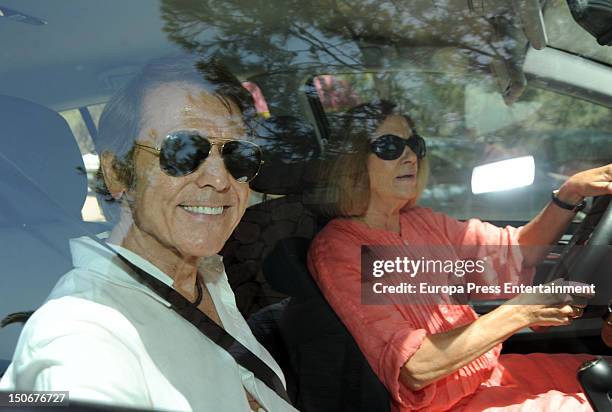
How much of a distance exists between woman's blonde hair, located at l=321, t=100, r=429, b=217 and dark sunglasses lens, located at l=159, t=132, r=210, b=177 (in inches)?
22.5

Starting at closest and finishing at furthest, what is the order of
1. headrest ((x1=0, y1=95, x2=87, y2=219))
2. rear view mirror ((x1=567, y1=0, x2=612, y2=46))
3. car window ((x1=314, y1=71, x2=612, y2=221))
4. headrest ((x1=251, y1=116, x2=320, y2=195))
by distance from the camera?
headrest ((x1=0, y1=95, x2=87, y2=219)) → rear view mirror ((x1=567, y1=0, x2=612, y2=46)) → headrest ((x1=251, y1=116, x2=320, y2=195)) → car window ((x1=314, y1=71, x2=612, y2=221))

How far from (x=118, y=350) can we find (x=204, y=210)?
14.5 inches

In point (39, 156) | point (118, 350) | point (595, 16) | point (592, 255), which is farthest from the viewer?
point (592, 255)

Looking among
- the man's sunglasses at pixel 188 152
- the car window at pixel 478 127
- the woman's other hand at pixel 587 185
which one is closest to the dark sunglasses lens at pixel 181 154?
the man's sunglasses at pixel 188 152

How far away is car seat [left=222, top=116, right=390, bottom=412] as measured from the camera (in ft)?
5.89

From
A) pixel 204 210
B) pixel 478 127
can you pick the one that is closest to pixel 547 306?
Answer: pixel 478 127

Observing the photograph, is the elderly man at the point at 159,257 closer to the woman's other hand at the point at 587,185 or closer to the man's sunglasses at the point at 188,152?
the man's sunglasses at the point at 188,152

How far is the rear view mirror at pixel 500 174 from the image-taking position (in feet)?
6.38

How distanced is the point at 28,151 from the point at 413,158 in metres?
1.02

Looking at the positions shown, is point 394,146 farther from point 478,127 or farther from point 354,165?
point 478,127

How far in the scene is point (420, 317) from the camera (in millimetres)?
1853

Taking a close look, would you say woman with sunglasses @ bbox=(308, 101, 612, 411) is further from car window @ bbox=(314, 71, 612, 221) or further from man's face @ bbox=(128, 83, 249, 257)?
man's face @ bbox=(128, 83, 249, 257)

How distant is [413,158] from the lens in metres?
1.99

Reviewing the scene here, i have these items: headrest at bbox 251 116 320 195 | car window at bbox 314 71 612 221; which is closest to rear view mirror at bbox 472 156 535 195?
car window at bbox 314 71 612 221
